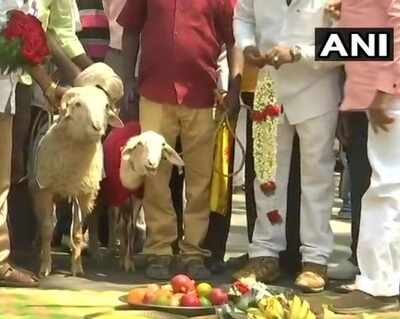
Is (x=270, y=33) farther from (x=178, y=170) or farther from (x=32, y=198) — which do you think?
(x=32, y=198)

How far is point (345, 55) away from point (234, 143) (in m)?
1.08

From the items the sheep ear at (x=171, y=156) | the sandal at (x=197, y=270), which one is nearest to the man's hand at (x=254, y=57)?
the sheep ear at (x=171, y=156)

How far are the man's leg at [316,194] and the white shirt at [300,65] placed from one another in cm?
9

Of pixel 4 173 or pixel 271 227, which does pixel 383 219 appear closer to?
pixel 271 227

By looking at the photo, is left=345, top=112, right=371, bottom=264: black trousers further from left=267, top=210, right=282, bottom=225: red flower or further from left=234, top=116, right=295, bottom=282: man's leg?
left=267, top=210, right=282, bottom=225: red flower

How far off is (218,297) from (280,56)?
4.59 feet

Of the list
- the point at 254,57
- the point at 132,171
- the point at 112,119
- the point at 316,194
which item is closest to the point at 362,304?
the point at 316,194

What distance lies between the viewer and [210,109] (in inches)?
258

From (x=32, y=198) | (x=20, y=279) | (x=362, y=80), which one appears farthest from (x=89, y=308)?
(x=362, y=80)

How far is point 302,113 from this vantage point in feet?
20.1

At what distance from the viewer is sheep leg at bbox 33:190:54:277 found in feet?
21.1

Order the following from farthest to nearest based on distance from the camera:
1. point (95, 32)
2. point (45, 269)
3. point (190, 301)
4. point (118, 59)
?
point (95, 32), point (118, 59), point (45, 269), point (190, 301)

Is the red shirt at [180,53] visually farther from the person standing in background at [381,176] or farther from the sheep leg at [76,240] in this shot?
the person standing in background at [381,176]

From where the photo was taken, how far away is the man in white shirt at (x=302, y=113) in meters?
6.09
